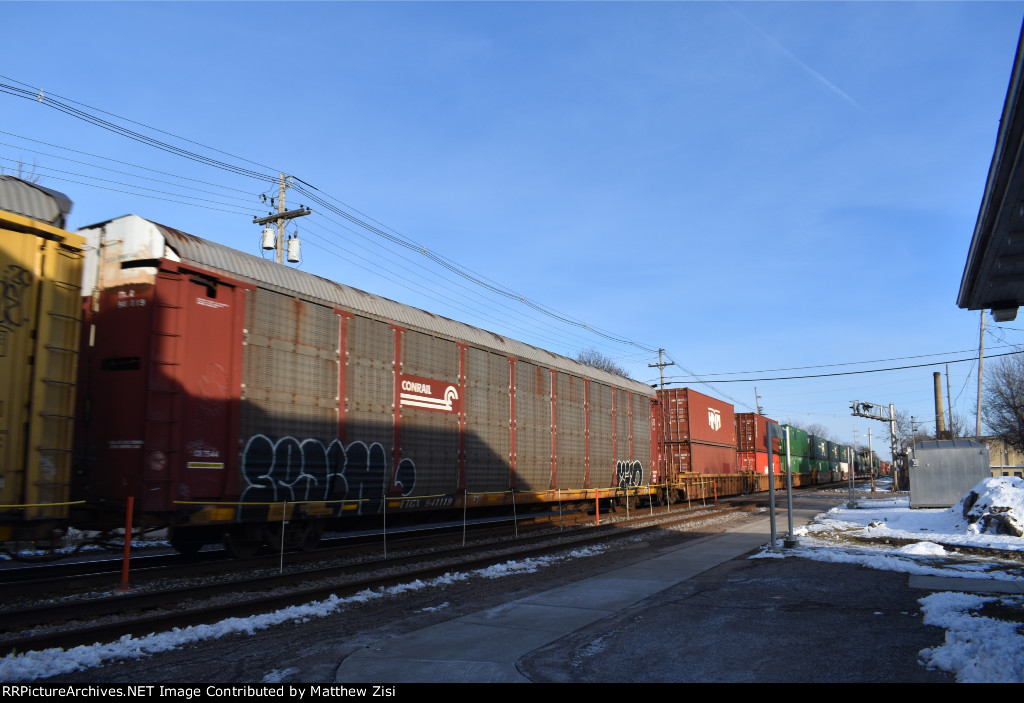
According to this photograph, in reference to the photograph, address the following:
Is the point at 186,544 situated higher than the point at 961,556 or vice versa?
the point at 186,544

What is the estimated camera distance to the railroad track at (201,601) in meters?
6.59

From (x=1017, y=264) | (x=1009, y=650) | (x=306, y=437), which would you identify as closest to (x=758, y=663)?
(x=1009, y=650)

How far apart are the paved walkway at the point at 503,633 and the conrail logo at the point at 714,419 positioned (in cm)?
2221

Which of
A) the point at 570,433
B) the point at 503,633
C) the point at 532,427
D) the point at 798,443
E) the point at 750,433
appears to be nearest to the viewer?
the point at 503,633

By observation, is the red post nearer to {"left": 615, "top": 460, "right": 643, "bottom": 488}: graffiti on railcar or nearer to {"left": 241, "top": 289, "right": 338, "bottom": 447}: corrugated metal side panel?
{"left": 241, "top": 289, "right": 338, "bottom": 447}: corrugated metal side panel

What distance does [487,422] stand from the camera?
16.1 meters

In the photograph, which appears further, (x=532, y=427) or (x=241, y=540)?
(x=532, y=427)

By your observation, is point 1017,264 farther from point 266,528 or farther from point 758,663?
point 266,528

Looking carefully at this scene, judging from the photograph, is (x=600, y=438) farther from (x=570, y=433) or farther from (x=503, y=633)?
(x=503, y=633)

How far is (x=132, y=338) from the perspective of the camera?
9.47 meters

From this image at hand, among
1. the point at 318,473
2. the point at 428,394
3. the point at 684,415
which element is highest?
the point at 684,415

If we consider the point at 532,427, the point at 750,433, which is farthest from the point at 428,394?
the point at 750,433

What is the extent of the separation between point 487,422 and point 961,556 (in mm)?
9772

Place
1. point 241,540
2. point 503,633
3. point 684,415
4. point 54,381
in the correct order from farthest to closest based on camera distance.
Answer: point 684,415, point 241,540, point 54,381, point 503,633
